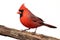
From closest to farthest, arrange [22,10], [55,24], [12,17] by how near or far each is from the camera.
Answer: [22,10], [55,24], [12,17]

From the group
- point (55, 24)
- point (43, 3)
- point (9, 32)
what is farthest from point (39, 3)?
point (9, 32)

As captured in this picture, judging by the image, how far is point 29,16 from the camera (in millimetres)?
1623

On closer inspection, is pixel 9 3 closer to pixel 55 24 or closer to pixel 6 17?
pixel 6 17

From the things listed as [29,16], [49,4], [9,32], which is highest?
[49,4]

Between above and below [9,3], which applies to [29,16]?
below

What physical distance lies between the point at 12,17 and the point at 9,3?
0.11m

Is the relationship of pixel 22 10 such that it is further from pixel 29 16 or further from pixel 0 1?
pixel 0 1

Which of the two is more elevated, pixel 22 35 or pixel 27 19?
pixel 27 19

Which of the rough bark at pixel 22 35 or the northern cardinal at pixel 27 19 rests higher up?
the northern cardinal at pixel 27 19

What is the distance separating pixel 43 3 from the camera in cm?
188

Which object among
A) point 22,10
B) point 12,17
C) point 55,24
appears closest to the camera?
point 22,10

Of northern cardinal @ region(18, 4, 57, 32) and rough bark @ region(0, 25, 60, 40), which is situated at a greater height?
northern cardinal @ region(18, 4, 57, 32)

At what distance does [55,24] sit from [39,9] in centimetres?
17

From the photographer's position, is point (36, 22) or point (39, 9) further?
point (39, 9)
